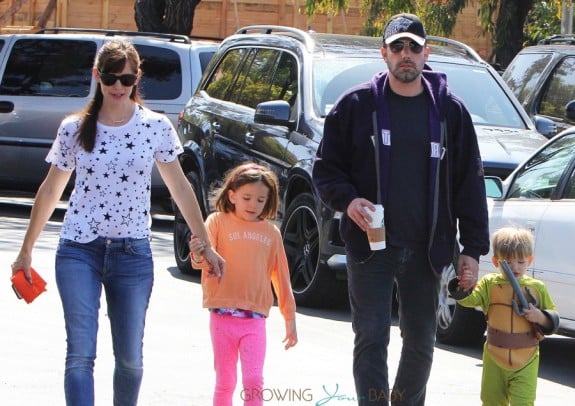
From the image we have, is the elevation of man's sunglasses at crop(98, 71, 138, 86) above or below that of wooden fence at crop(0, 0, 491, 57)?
above

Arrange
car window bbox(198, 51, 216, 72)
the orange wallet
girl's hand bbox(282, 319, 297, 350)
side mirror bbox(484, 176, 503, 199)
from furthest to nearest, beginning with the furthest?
car window bbox(198, 51, 216, 72)
side mirror bbox(484, 176, 503, 199)
girl's hand bbox(282, 319, 297, 350)
the orange wallet

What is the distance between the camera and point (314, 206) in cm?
1027

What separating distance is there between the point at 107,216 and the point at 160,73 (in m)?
11.2

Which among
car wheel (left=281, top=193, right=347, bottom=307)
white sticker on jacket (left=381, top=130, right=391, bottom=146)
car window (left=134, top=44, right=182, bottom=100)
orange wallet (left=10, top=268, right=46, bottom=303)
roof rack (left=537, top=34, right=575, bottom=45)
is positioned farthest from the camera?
car window (left=134, top=44, right=182, bottom=100)

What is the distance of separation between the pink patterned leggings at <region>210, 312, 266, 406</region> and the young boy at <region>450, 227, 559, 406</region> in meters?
0.92

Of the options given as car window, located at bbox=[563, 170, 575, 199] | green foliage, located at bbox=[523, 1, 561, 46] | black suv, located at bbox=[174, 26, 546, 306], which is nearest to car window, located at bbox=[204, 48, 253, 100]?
black suv, located at bbox=[174, 26, 546, 306]

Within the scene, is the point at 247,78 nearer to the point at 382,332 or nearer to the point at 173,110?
the point at 173,110

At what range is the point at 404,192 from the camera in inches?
226

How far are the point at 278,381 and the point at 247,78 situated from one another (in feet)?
16.1

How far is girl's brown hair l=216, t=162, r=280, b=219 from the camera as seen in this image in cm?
616

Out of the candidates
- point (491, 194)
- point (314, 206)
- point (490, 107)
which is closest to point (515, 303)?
point (491, 194)

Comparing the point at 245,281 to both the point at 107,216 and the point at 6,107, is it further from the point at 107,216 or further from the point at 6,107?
the point at 6,107

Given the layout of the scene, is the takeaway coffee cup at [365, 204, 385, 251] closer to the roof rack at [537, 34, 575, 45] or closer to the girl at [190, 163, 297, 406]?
the girl at [190, 163, 297, 406]

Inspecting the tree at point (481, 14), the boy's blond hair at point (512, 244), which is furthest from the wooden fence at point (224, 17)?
the boy's blond hair at point (512, 244)
